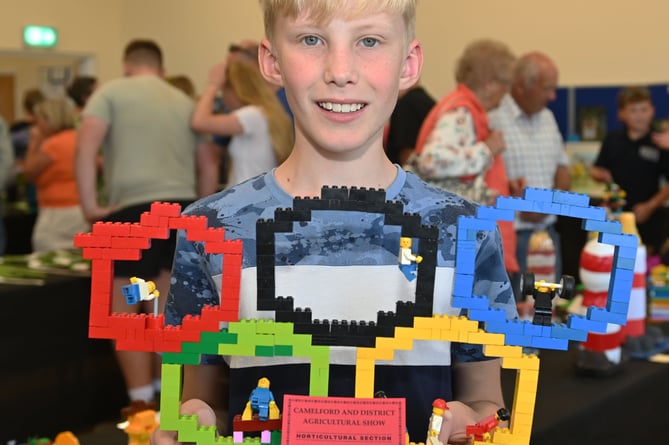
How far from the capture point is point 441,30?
6.70 m

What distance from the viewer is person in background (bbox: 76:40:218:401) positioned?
3025mm

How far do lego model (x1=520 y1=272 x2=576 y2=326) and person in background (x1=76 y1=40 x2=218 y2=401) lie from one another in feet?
7.13

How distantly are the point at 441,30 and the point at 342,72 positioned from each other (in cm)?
600

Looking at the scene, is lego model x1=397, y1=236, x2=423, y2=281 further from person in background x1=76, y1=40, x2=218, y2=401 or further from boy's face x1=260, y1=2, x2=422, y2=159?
person in background x1=76, y1=40, x2=218, y2=401

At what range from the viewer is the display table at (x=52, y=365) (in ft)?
10.1

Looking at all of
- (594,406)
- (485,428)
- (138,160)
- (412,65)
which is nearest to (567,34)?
(138,160)

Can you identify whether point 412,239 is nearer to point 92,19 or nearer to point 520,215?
point 520,215

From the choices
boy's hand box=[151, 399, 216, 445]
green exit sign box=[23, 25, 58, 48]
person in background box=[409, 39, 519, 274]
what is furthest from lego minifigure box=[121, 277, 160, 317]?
green exit sign box=[23, 25, 58, 48]

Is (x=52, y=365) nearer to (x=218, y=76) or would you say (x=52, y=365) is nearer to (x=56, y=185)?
(x=56, y=185)

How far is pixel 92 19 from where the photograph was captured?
26.4 ft

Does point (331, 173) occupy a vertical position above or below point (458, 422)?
above

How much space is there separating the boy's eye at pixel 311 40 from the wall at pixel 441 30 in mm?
5303

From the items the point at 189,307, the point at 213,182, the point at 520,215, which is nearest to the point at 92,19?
the point at 213,182

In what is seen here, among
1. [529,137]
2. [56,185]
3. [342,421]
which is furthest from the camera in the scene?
[56,185]
